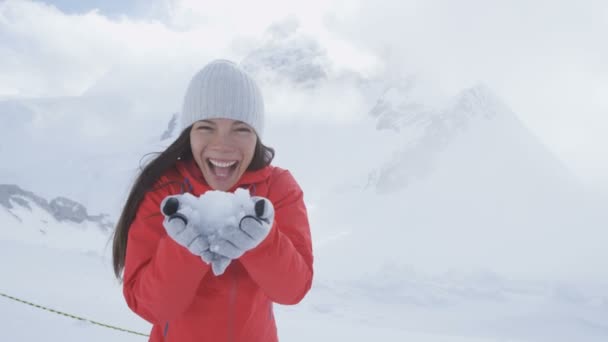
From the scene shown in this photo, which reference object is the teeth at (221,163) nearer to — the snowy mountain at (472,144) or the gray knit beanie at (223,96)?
the gray knit beanie at (223,96)

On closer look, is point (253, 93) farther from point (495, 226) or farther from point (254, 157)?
point (495, 226)

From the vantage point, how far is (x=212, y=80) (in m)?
1.72

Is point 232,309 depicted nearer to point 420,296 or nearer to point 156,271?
point 156,271

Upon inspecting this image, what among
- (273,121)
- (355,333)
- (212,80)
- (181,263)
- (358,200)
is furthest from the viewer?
(273,121)

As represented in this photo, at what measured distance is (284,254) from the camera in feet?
4.42

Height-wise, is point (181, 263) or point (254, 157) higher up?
point (254, 157)

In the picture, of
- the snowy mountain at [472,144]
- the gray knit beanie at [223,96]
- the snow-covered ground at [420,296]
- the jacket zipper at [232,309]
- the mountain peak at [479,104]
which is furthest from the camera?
the mountain peak at [479,104]

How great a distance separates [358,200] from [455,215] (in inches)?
534

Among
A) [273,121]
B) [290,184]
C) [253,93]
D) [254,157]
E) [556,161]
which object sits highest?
[273,121]

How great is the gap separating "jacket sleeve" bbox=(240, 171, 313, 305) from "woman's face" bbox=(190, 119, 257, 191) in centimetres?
17

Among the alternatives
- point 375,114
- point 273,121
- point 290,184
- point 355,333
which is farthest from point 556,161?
point 290,184

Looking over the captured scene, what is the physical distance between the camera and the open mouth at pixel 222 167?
5.32ft

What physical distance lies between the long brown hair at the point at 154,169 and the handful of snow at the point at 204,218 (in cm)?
55

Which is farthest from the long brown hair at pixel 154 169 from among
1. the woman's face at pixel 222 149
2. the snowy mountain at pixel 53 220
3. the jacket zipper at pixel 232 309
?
the snowy mountain at pixel 53 220
